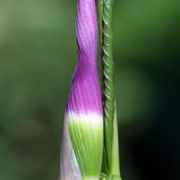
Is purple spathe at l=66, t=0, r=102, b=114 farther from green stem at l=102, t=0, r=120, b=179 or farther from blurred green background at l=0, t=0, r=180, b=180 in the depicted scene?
blurred green background at l=0, t=0, r=180, b=180

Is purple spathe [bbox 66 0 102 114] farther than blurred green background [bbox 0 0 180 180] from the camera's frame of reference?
No

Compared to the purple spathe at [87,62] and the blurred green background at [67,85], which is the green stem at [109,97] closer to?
the purple spathe at [87,62]

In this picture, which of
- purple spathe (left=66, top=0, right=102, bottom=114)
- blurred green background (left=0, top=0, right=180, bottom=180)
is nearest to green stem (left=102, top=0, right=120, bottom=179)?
purple spathe (left=66, top=0, right=102, bottom=114)

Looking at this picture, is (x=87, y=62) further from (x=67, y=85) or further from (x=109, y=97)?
(x=67, y=85)

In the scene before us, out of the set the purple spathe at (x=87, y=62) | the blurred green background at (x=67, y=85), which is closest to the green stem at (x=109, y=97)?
the purple spathe at (x=87, y=62)

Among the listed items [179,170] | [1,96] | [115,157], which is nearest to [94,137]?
[115,157]
